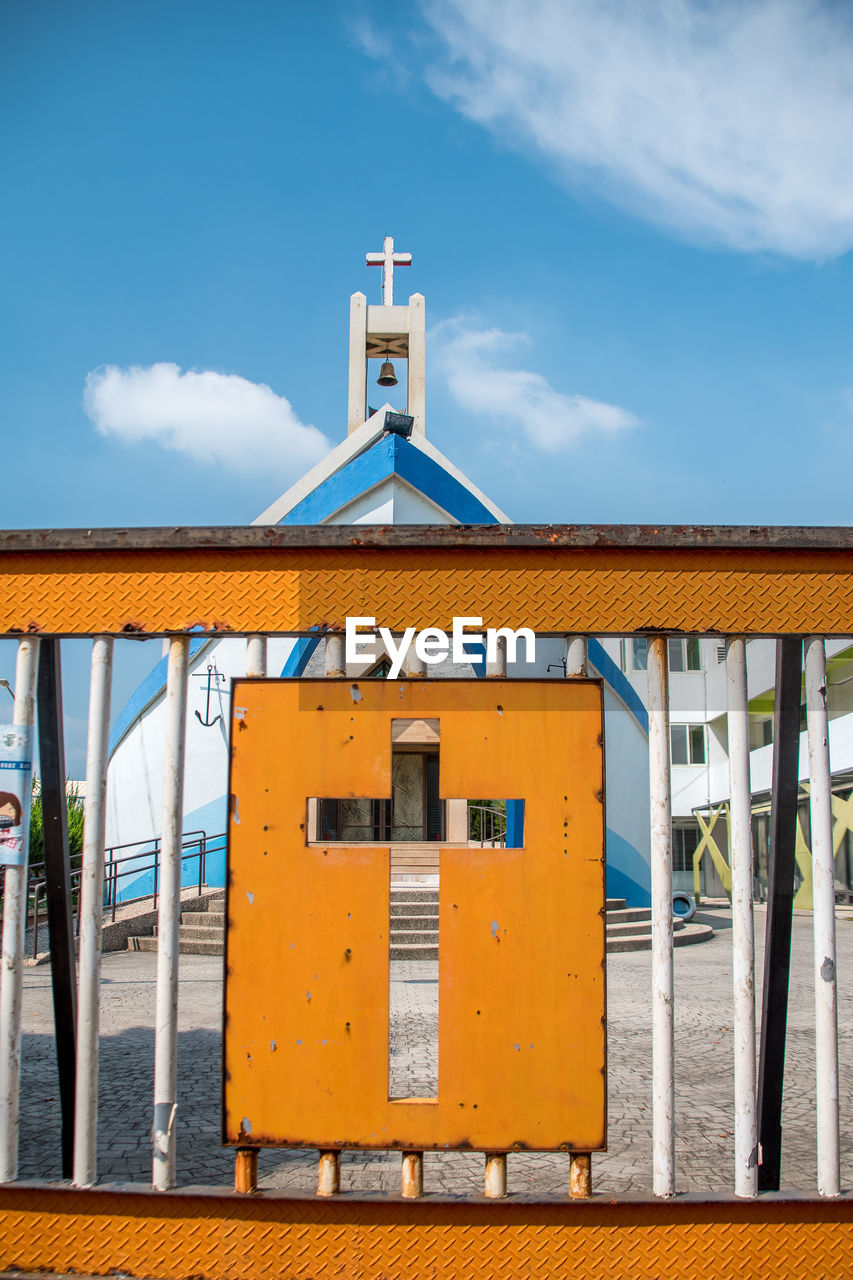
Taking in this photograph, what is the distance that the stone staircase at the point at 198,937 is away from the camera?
10.9 metres

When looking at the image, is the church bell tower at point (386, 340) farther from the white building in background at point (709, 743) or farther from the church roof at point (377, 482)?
the white building in background at point (709, 743)

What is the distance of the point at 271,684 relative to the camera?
109 inches

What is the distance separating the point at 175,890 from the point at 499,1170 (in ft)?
3.99

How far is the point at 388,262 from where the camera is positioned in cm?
1780

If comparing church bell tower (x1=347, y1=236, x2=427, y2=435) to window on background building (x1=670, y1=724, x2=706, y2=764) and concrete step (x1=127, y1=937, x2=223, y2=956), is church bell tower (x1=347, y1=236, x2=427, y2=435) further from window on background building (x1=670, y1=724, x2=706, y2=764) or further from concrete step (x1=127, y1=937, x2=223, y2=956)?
window on background building (x1=670, y1=724, x2=706, y2=764)

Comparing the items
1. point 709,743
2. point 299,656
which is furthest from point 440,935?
point 709,743

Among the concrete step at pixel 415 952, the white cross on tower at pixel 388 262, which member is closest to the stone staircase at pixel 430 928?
the concrete step at pixel 415 952

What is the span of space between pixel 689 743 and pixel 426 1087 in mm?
31313

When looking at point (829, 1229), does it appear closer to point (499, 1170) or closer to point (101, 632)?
point (499, 1170)

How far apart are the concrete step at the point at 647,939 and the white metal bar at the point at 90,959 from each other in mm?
9677

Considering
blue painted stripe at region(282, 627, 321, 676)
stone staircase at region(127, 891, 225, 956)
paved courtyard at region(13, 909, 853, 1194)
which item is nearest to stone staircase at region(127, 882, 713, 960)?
stone staircase at region(127, 891, 225, 956)

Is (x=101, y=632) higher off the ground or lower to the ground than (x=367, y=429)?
lower

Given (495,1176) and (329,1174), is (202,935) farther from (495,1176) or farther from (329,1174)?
(495,1176)

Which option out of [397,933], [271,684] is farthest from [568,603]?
[397,933]
